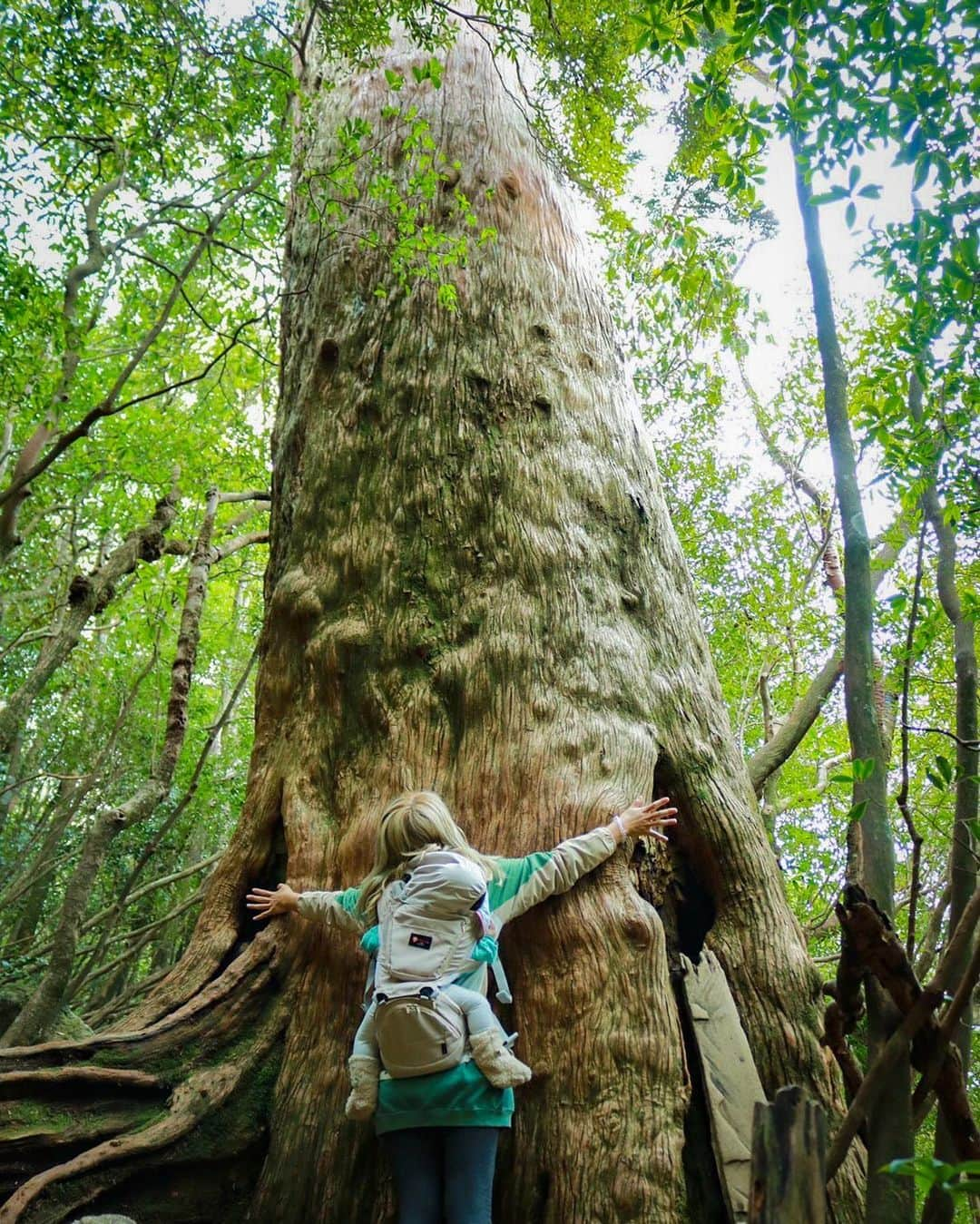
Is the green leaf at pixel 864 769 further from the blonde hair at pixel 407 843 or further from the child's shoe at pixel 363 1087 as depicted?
the child's shoe at pixel 363 1087

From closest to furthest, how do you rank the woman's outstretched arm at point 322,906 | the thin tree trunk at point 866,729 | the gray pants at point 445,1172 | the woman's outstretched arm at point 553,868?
the thin tree trunk at point 866,729
the gray pants at point 445,1172
the woman's outstretched arm at point 553,868
the woman's outstretched arm at point 322,906

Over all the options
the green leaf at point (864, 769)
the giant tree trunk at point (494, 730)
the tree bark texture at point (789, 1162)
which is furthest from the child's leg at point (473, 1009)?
the tree bark texture at point (789, 1162)

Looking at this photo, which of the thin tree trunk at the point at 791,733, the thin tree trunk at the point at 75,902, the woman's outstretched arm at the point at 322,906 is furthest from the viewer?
the thin tree trunk at the point at 791,733

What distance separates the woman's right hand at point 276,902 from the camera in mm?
3270

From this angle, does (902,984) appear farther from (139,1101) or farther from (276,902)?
(139,1101)

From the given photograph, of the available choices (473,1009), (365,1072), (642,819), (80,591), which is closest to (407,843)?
(473,1009)

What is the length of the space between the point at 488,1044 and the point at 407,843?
69 centimetres

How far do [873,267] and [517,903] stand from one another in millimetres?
2808

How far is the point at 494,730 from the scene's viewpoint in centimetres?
342

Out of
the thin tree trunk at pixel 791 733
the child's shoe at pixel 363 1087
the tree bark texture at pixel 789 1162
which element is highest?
the thin tree trunk at pixel 791 733

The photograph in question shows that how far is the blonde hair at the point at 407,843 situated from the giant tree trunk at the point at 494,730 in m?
0.24

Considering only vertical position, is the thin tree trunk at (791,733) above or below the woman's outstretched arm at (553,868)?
above

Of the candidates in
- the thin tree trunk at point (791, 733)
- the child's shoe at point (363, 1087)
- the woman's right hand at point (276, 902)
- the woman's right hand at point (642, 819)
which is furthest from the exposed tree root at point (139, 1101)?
the thin tree trunk at point (791, 733)

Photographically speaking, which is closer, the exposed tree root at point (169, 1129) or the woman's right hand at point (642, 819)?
the exposed tree root at point (169, 1129)
